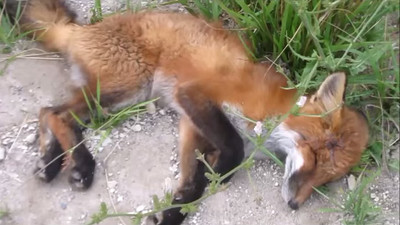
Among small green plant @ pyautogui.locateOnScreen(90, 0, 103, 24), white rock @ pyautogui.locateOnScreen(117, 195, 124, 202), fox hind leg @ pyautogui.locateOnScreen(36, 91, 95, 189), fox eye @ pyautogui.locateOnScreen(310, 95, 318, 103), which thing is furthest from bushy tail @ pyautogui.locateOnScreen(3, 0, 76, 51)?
fox eye @ pyautogui.locateOnScreen(310, 95, 318, 103)

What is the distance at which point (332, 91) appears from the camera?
306 centimetres

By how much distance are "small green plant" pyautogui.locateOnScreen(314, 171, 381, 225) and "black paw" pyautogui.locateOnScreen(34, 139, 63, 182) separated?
1474 millimetres

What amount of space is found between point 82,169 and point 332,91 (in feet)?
4.77

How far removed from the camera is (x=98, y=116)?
11.1ft

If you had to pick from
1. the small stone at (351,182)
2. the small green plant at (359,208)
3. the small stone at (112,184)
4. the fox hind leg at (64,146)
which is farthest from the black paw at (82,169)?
the small stone at (351,182)

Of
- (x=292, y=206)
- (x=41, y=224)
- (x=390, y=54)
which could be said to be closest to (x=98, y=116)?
(x=41, y=224)

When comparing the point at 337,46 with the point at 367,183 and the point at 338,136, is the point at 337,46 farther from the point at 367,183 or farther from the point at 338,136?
the point at 367,183

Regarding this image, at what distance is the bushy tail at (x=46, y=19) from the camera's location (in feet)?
11.5

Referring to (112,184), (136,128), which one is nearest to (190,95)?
(136,128)

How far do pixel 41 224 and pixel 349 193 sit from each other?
1.68 m

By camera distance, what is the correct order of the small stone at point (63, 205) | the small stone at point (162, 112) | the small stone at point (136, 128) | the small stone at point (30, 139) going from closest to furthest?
the small stone at point (63, 205) → the small stone at point (30, 139) → the small stone at point (136, 128) → the small stone at point (162, 112)

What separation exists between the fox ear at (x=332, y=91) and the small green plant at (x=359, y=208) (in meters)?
0.45

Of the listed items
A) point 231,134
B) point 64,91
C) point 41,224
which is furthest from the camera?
point 64,91

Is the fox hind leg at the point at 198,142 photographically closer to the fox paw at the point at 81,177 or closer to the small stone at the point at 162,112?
the small stone at the point at 162,112
